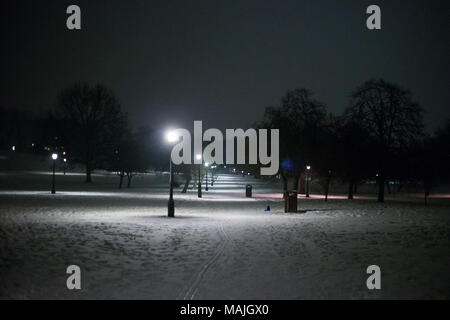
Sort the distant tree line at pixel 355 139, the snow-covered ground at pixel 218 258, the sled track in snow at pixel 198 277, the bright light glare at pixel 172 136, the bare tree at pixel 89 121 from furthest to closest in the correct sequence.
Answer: the bare tree at pixel 89 121, the distant tree line at pixel 355 139, the bright light glare at pixel 172 136, the snow-covered ground at pixel 218 258, the sled track in snow at pixel 198 277

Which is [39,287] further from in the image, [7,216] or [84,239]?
[7,216]

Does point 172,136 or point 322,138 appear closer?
point 172,136

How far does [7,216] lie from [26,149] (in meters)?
112

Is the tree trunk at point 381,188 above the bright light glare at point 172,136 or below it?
below

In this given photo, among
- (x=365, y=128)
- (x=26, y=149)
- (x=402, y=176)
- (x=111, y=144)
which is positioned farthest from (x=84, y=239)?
(x=26, y=149)

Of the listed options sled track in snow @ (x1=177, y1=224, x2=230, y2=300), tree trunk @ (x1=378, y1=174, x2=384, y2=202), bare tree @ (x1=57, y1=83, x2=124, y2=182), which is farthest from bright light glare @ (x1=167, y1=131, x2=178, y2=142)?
bare tree @ (x1=57, y1=83, x2=124, y2=182)

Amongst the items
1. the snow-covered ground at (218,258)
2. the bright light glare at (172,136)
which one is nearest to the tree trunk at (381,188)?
the snow-covered ground at (218,258)

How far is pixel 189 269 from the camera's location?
33.1 ft

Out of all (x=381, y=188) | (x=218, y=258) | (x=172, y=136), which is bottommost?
(x=218, y=258)

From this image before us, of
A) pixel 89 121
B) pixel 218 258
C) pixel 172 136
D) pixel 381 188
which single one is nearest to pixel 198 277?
pixel 218 258

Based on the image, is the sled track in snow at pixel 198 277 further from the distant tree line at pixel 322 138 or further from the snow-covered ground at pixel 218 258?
the distant tree line at pixel 322 138

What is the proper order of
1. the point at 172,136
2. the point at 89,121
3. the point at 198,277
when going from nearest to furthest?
the point at 198,277, the point at 172,136, the point at 89,121

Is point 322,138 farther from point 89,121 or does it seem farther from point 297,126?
point 89,121

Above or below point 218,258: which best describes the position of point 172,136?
above
